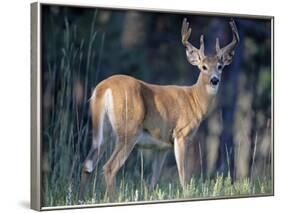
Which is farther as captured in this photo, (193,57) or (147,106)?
(193,57)

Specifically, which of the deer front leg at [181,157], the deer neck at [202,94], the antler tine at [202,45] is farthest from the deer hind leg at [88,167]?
the antler tine at [202,45]

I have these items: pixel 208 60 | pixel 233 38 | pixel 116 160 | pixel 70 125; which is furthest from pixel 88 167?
pixel 233 38

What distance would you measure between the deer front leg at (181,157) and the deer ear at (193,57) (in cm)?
68

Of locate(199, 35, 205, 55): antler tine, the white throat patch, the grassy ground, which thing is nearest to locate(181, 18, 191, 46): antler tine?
locate(199, 35, 205, 55): antler tine

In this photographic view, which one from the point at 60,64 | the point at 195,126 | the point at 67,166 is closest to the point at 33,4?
the point at 60,64

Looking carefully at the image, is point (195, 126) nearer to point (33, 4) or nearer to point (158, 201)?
point (158, 201)

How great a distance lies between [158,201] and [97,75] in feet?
4.10

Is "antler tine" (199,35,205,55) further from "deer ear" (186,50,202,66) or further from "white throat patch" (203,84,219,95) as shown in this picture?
"white throat patch" (203,84,219,95)

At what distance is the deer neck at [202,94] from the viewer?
819 cm

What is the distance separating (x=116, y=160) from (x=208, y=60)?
4.15 feet

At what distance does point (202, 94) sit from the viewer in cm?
822

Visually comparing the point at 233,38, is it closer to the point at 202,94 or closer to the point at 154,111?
the point at 202,94

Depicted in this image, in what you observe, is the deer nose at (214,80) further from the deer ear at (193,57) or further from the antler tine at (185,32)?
the antler tine at (185,32)

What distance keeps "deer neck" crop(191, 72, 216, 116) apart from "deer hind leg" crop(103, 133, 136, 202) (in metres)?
0.76
